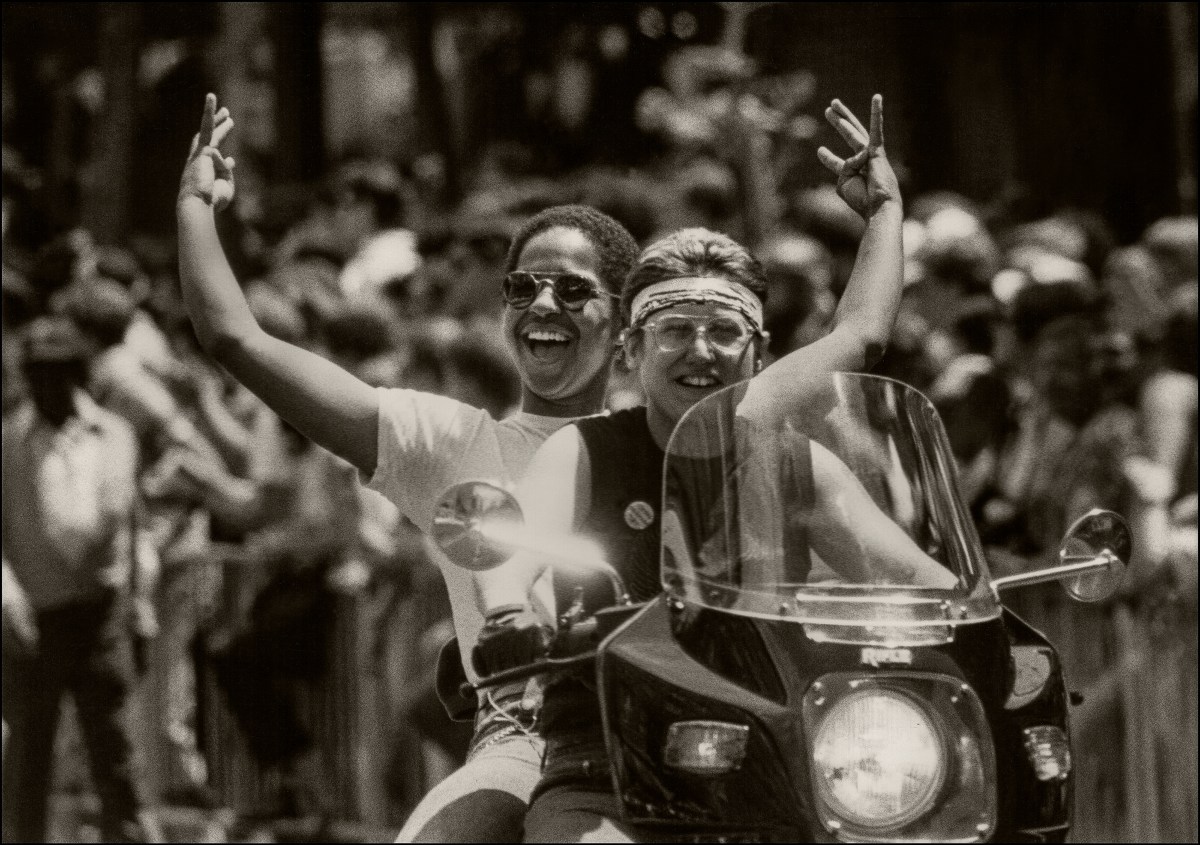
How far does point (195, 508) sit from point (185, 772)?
1.29m

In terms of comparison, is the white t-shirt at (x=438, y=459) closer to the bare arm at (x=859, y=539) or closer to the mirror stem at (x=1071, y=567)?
the bare arm at (x=859, y=539)

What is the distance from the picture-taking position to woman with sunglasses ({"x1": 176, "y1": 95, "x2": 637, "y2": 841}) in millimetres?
4188

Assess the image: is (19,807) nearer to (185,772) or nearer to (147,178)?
(185,772)

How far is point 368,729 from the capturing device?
9.13 meters

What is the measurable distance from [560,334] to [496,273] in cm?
673

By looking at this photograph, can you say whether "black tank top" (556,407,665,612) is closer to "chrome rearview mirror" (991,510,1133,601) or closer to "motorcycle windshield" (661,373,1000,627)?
"motorcycle windshield" (661,373,1000,627)

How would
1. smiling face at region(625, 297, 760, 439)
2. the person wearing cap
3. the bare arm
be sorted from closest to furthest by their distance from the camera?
the bare arm
smiling face at region(625, 297, 760, 439)
the person wearing cap

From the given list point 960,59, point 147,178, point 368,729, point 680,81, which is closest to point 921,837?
point 368,729

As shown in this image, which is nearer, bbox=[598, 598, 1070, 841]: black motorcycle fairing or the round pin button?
bbox=[598, 598, 1070, 841]: black motorcycle fairing

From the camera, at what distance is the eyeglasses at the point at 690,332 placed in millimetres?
4375

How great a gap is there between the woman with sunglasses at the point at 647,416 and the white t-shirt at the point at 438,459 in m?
0.42

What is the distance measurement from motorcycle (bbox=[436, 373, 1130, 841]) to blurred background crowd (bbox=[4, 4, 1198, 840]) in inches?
155

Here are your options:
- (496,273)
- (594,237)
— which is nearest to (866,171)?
(594,237)

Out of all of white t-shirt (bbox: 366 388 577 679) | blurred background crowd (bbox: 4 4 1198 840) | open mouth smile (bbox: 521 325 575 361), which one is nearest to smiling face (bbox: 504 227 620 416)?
open mouth smile (bbox: 521 325 575 361)
